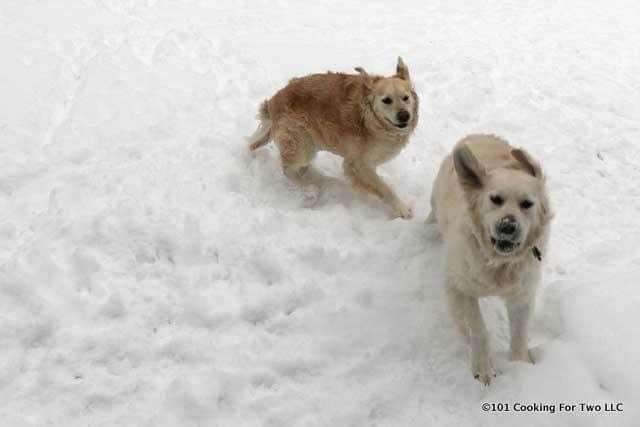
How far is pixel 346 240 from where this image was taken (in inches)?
157

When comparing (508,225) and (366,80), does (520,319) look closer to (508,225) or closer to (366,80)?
(508,225)

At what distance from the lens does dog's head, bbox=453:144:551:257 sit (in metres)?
2.65

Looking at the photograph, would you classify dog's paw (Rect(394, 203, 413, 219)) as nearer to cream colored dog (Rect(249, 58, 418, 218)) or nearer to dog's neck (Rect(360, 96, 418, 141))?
cream colored dog (Rect(249, 58, 418, 218))

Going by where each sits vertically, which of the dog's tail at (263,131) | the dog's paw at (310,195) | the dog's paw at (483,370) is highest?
the dog's tail at (263,131)

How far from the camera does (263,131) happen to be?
4.77 metres

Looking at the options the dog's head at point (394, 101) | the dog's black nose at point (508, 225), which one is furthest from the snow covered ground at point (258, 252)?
the dog's black nose at point (508, 225)

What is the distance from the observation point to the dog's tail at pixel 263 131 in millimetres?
4742

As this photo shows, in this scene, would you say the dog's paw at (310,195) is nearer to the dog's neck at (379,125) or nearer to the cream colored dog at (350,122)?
the cream colored dog at (350,122)

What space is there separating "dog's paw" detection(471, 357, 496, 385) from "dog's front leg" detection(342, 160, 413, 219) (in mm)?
1571

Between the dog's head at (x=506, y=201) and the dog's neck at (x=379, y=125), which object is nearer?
the dog's head at (x=506, y=201)

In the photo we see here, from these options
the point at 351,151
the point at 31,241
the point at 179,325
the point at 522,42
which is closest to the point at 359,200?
the point at 351,151

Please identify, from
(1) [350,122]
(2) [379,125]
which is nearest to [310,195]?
(1) [350,122]

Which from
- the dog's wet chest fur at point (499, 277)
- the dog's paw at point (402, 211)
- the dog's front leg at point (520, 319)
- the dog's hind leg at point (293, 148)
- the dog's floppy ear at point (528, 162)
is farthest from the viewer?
the dog's hind leg at point (293, 148)

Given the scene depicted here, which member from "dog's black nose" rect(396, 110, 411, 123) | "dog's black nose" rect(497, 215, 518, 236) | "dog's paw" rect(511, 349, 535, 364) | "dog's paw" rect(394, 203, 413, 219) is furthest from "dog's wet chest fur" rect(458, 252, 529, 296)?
"dog's black nose" rect(396, 110, 411, 123)
